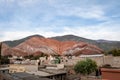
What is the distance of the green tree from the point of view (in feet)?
89.0

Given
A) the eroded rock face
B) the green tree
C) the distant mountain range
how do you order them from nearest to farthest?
the green tree → the distant mountain range → the eroded rock face

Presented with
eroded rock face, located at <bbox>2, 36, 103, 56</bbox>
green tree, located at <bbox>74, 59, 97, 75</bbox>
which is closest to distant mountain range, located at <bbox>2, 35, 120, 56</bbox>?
eroded rock face, located at <bbox>2, 36, 103, 56</bbox>

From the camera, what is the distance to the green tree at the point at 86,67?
27141 millimetres

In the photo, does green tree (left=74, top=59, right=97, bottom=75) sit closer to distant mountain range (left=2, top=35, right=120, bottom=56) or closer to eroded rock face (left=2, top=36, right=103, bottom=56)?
distant mountain range (left=2, top=35, right=120, bottom=56)

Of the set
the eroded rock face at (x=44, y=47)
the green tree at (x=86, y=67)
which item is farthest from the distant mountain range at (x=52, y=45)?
the green tree at (x=86, y=67)

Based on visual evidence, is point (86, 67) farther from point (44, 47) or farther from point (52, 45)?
point (44, 47)

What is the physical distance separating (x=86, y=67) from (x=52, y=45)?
2712cm

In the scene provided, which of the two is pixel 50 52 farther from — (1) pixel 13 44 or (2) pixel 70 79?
(2) pixel 70 79

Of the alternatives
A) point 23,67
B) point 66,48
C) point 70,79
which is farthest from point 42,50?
point 70,79

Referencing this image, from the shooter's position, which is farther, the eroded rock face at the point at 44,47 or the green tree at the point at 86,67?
the eroded rock face at the point at 44,47

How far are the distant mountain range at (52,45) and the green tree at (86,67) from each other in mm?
22617

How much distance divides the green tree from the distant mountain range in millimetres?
22617

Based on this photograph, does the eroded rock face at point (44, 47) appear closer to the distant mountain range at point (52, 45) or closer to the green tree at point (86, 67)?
the distant mountain range at point (52, 45)

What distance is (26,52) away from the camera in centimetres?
5466
